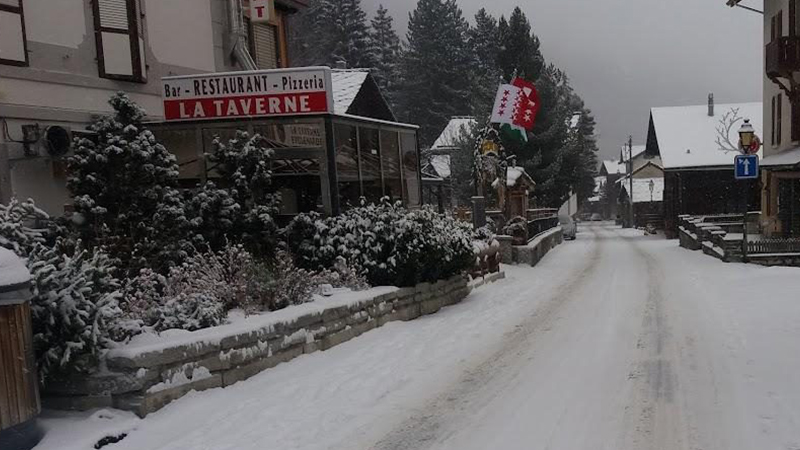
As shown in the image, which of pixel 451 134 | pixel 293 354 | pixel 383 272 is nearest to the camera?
pixel 293 354

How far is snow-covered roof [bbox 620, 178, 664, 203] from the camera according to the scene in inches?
2219

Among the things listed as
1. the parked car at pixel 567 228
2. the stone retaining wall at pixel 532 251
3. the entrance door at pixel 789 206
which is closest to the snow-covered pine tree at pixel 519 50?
the parked car at pixel 567 228

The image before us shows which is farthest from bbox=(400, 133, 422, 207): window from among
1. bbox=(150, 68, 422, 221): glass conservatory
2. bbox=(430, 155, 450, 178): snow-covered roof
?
bbox=(430, 155, 450, 178): snow-covered roof

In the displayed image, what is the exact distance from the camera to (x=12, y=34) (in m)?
9.55

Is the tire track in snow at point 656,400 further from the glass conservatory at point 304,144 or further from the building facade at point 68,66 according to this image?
the building facade at point 68,66

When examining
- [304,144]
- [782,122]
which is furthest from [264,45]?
[782,122]

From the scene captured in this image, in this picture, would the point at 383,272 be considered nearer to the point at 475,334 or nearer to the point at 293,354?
the point at 475,334

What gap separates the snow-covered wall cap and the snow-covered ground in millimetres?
1216

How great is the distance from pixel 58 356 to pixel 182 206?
14.8 feet

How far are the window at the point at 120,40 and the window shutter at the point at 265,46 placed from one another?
15.3 feet

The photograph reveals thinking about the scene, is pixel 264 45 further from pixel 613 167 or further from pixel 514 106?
pixel 613 167

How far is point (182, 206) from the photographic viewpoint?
9.04 metres

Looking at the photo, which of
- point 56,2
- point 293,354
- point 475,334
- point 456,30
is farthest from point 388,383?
point 456,30

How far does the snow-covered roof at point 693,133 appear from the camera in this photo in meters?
37.3
